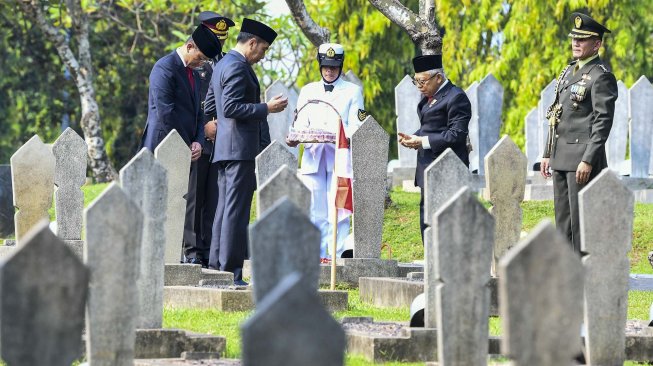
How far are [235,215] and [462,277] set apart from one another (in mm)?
4457

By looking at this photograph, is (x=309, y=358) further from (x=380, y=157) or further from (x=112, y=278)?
(x=380, y=157)

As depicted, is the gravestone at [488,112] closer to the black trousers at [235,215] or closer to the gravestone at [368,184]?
the gravestone at [368,184]

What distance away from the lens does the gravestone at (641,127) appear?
1705cm

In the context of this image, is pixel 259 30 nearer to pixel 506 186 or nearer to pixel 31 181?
pixel 31 181

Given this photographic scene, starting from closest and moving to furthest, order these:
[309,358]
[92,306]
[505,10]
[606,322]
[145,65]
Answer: [309,358] → [92,306] → [606,322] → [505,10] → [145,65]

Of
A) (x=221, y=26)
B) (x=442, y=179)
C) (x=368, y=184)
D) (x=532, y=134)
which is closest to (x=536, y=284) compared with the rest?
(x=442, y=179)

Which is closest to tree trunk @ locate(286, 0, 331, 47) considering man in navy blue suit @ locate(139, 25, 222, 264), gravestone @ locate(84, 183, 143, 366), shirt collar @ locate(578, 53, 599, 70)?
man in navy blue suit @ locate(139, 25, 222, 264)

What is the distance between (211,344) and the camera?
7.43 meters

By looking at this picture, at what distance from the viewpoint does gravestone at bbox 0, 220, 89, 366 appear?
510cm

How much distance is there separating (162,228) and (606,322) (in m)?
2.23

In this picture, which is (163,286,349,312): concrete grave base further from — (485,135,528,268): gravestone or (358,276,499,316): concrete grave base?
(485,135,528,268): gravestone

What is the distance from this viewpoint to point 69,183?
11766mm

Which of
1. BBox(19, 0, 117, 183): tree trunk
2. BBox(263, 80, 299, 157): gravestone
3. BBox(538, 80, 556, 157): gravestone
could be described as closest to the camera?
BBox(263, 80, 299, 157): gravestone

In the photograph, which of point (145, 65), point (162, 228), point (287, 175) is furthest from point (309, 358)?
point (145, 65)
